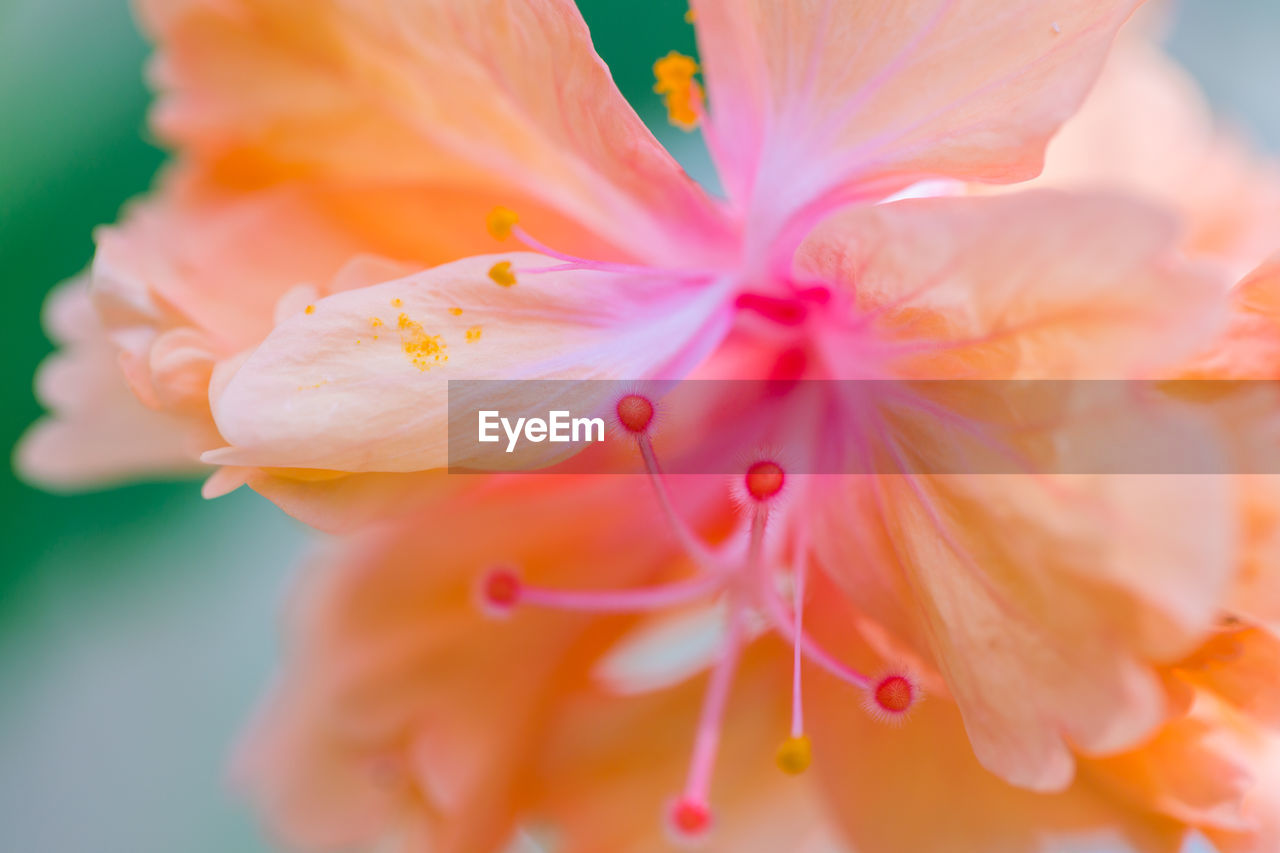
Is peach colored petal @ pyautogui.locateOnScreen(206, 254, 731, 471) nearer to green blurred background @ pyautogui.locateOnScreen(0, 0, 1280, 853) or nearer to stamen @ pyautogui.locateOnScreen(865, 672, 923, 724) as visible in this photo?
stamen @ pyautogui.locateOnScreen(865, 672, 923, 724)

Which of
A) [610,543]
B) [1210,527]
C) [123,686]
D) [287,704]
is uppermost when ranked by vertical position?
[1210,527]

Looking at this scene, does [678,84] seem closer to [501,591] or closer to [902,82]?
[902,82]

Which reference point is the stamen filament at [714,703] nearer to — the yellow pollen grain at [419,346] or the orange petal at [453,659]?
the orange petal at [453,659]

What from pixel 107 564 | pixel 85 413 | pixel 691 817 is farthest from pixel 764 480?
pixel 107 564

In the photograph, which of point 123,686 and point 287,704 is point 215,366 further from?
point 123,686

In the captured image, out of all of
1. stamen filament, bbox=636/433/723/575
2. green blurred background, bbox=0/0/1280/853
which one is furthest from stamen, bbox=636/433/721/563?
green blurred background, bbox=0/0/1280/853

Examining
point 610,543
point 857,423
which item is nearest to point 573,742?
point 610,543

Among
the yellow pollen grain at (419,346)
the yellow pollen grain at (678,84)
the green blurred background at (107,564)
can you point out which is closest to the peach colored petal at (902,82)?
the yellow pollen grain at (678,84)
